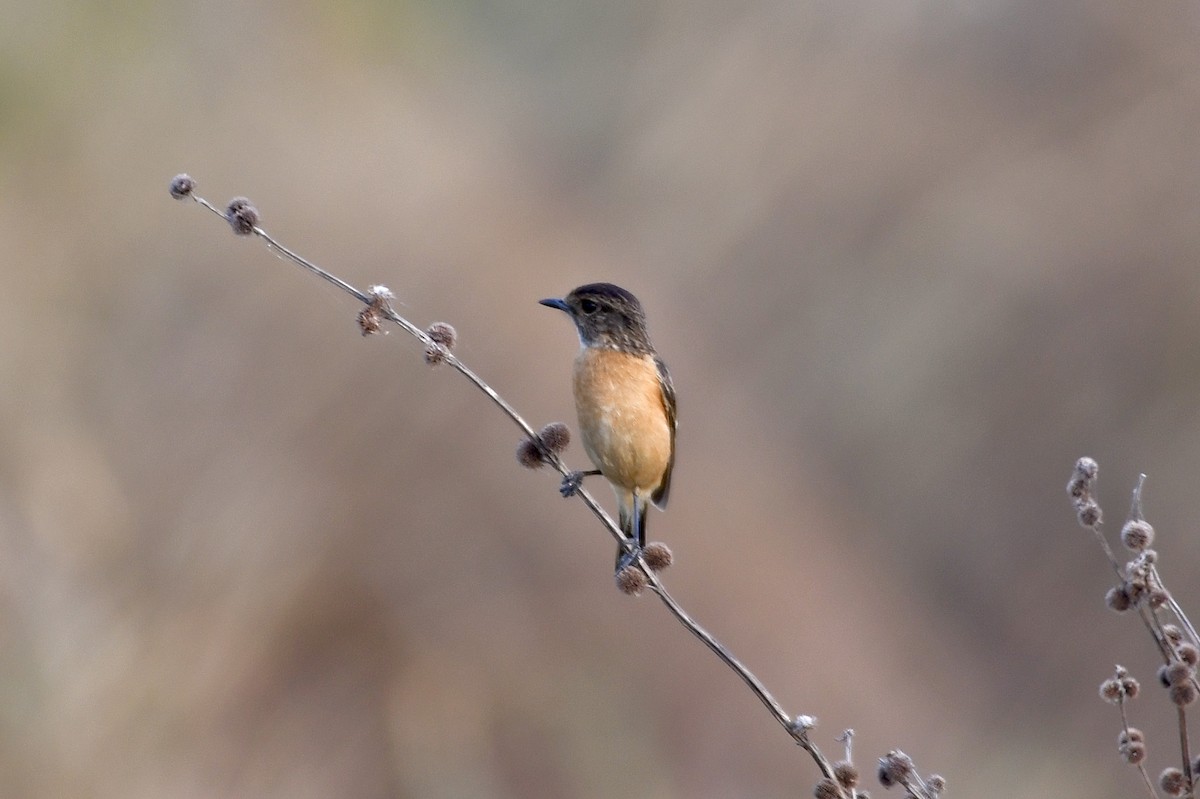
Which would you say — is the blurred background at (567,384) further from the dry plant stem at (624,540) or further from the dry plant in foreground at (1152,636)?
the dry plant in foreground at (1152,636)

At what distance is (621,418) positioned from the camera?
5617 millimetres

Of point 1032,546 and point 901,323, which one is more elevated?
point 901,323

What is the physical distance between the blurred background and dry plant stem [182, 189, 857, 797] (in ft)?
17.8

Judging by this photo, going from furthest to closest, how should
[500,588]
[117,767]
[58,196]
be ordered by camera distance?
[58,196], [500,588], [117,767]

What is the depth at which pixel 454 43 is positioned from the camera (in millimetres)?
16453

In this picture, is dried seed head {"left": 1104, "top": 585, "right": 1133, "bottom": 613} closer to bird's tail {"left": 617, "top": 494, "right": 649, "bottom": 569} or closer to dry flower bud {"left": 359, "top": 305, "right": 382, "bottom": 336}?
dry flower bud {"left": 359, "top": 305, "right": 382, "bottom": 336}

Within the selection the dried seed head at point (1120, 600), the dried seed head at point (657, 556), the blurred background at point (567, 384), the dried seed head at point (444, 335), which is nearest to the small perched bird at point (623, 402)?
the dried seed head at point (657, 556)

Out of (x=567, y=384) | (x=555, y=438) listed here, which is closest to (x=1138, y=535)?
(x=555, y=438)

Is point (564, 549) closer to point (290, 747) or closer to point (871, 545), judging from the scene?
point (290, 747)

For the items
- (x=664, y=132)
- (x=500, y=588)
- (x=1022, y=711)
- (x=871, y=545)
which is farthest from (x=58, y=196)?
(x=1022, y=711)

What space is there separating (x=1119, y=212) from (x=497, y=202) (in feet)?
24.6

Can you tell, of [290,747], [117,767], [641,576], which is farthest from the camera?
[290,747]

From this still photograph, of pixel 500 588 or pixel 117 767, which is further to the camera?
pixel 500 588

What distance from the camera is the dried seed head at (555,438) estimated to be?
13.3ft
